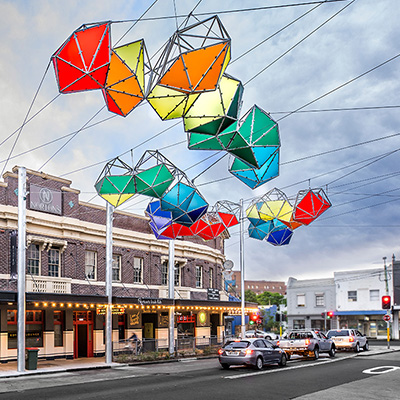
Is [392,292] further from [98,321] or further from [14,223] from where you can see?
[14,223]

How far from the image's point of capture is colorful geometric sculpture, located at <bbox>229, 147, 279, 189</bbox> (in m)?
17.3

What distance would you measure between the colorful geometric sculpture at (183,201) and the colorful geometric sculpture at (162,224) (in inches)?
155

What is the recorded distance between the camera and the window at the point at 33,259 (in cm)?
2928

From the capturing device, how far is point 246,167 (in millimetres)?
18094

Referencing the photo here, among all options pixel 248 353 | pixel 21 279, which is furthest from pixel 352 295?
pixel 21 279

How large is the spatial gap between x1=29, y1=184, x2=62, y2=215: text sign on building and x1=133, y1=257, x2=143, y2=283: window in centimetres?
745

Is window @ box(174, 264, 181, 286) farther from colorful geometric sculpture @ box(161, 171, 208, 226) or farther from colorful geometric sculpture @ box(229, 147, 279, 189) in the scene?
colorful geometric sculpture @ box(229, 147, 279, 189)

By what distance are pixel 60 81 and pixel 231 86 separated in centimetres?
408

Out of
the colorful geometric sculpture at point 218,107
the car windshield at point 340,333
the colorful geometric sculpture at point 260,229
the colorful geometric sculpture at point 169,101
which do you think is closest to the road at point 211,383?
the colorful geometric sculpture at point 260,229

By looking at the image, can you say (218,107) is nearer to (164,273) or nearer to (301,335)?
(301,335)

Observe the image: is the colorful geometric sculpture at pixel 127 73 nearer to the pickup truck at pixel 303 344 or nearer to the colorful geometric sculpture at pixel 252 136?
the colorful geometric sculpture at pixel 252 136

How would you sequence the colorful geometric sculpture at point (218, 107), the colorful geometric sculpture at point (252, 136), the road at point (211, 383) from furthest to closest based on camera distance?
the road at point (211, 383) < the colorful geometric sculpture at point (252, 136) < the colorful geometric sculpture at point (218, 107)

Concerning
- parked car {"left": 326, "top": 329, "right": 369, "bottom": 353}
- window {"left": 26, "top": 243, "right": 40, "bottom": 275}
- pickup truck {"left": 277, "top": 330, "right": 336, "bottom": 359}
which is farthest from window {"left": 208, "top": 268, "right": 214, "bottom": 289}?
window {"left": 26, "top": 243, "right": 40, "bottom": 275}

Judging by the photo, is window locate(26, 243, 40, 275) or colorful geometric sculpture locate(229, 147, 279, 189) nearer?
colorful geometric sculpture locate(229, 147, 279, 189)
